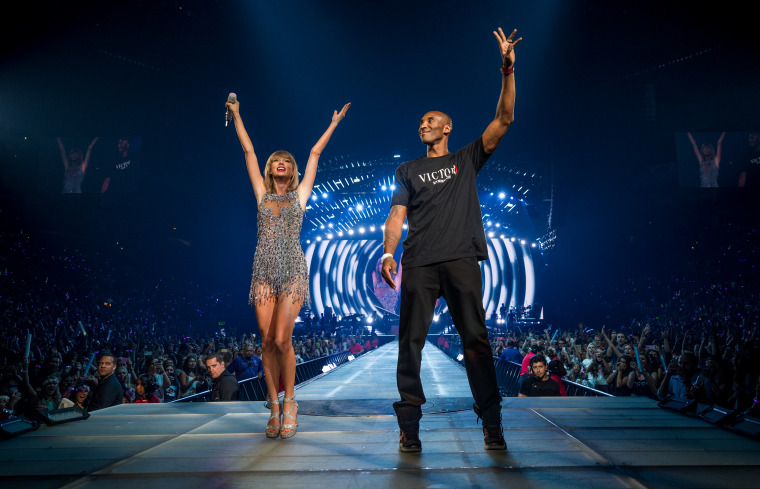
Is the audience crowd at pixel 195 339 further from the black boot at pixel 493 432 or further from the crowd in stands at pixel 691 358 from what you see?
the black boot at pixel 493 432

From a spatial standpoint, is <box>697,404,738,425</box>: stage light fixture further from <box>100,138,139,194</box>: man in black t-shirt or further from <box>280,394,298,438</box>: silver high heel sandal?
<box>100,138,139,194</box>: man in black t-shirt

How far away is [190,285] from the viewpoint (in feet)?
73.6

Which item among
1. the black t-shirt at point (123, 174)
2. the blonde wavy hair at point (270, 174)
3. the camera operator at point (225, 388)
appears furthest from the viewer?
the black t-shirt at point (123, 174)

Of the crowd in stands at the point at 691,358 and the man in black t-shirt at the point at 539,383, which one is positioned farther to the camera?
the man in black t-shirt at the point at 539,383

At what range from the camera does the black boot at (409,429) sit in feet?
7.00

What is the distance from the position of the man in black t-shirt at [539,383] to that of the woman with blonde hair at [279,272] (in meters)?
3.74

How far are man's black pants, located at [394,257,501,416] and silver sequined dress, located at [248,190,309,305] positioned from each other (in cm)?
87

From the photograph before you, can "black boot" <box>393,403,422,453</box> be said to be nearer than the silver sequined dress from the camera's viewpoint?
Yes

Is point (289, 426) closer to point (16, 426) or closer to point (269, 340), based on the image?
point (269, 340)

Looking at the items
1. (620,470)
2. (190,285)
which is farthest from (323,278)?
(620,470)

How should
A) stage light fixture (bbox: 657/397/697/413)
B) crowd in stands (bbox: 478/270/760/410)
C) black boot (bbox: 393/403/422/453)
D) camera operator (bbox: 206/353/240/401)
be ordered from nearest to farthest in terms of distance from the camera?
black boot (bbox: 393/403/422/453) → stage light fixture (bbox: 657/397/697/413) → crowd in stands (bbox: 478/270/760/410) → camera operator (bbox: 206/353/240/401)

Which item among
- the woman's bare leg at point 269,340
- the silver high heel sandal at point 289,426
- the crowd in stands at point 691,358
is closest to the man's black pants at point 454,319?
the silver high heel sandal at point 289,426

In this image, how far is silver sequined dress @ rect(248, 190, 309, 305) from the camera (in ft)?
9.69

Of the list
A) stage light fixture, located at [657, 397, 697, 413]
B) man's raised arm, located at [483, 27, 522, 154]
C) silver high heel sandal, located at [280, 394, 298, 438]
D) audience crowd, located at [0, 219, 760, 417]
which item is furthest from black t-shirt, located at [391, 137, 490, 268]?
audience crowd, located at [0, 219, 760, 417]
